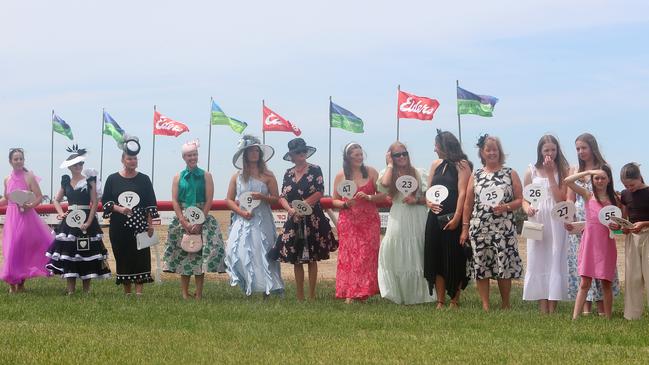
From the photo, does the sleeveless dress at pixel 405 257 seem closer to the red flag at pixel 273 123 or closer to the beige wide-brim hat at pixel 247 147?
the beige wide-brim hat at pixel 247 147

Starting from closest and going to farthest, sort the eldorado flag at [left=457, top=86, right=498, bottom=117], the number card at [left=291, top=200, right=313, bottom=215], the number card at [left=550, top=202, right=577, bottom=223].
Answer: the number card at [left=550, top=202, right=577, bottom=223] → the number card at [left=291, top=200, right=313, bottom=215] → the eldorado flag at [left=457, top=86, right=498, bottom=117]

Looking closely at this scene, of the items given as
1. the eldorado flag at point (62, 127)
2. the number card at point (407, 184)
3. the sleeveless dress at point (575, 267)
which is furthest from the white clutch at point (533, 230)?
the eldorado flag at point (62, 127)

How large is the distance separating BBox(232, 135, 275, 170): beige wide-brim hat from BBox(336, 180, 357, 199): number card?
1.23m

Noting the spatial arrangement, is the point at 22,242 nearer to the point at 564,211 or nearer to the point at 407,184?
the point at 407,184

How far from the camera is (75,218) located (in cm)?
1270

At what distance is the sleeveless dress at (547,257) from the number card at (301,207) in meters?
2.64

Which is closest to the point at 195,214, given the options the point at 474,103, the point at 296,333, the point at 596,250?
the point at 296,333

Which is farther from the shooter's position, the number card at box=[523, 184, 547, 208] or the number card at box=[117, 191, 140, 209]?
the number card at box=[117, 191, 140, 209]

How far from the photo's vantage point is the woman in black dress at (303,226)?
1200 cm

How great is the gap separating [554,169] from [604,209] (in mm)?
1196

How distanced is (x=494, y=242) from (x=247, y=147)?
3.35 meters

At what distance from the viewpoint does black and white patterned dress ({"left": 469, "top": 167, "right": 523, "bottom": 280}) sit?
34.7 feet

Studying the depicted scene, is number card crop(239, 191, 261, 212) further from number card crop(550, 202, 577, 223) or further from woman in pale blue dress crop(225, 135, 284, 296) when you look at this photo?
number card crop(550, 202, 577, 223)

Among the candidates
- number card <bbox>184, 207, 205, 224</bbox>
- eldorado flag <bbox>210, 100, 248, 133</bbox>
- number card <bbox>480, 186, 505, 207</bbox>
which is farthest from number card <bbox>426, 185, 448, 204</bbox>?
eldorado flag <bbox>210, 100, 248, 133</bbox>
